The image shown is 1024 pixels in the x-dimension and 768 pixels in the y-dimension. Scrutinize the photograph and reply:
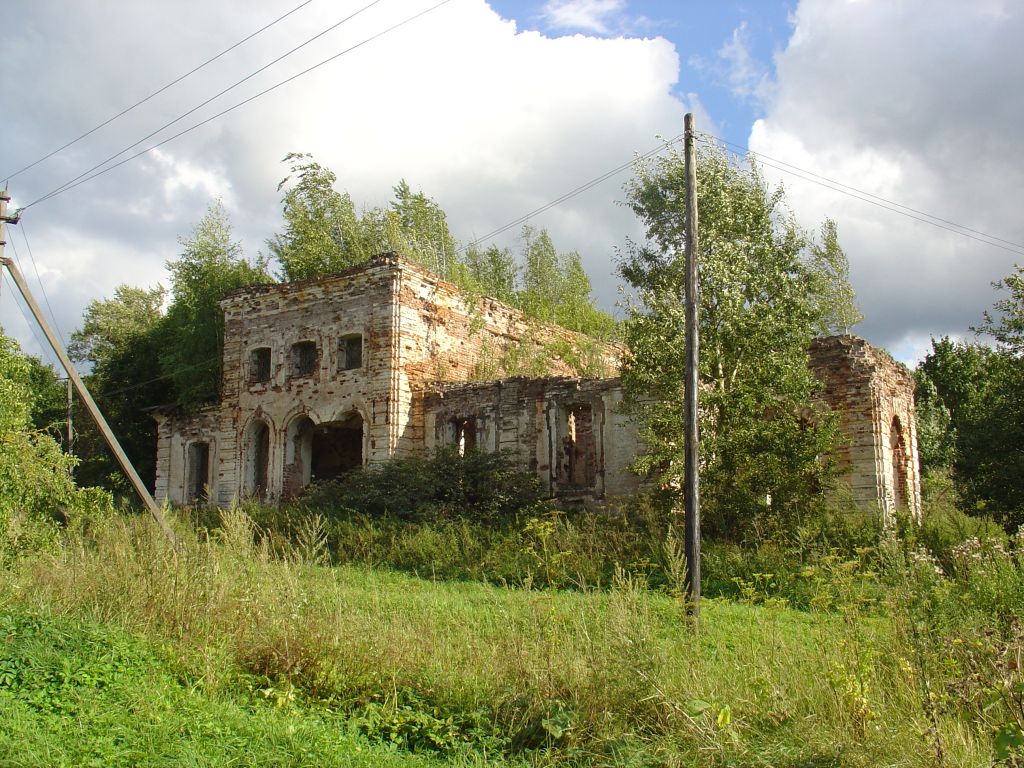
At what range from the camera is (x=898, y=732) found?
5.85 metres

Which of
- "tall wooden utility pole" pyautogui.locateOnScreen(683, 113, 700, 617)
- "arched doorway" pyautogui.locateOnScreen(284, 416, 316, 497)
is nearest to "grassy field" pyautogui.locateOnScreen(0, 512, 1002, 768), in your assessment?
"tall wooden utility pole" pyautogui.locateOnScreen(683, 113, 700, 617)

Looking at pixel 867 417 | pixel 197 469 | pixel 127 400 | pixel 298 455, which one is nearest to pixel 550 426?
pixel 867 417

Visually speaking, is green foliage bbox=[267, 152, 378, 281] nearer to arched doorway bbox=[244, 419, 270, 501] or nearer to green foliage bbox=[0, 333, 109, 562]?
arched doorway bbox=[244, 419, 270, 501]

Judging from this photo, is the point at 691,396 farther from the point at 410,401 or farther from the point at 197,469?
the point at 197,469

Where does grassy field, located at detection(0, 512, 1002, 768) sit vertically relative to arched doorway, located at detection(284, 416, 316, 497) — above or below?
below

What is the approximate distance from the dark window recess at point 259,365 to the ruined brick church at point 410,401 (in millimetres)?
34

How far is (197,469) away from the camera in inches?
1102

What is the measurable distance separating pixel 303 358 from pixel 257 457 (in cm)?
325

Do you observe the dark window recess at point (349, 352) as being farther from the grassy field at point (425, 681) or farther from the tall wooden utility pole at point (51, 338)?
the grassy field at point (425, 681)

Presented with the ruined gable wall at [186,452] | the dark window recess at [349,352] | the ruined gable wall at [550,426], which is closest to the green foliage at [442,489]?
the ruined gable wall at [550,426]

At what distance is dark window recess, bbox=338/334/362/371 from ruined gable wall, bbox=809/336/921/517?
11786mm

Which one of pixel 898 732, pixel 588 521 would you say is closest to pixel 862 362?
pixel 588 521

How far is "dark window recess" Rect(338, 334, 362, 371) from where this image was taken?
24250mm

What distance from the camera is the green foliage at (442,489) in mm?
19266
